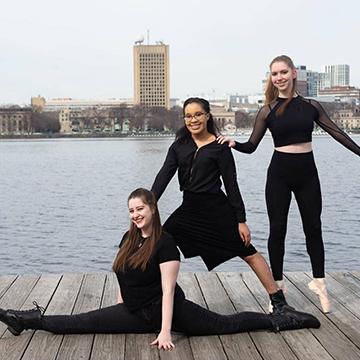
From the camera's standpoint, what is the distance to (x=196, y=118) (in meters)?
4.75

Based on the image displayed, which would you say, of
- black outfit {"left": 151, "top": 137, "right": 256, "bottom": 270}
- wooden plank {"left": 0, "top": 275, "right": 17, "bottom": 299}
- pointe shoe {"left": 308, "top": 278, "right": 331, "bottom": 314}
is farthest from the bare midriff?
wooden plank {"left": 0, "top": 275, "right": 17, "bottom": 299}

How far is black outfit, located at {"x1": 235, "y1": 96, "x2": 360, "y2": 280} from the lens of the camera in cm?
506

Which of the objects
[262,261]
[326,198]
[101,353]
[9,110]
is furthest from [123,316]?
[9,110]

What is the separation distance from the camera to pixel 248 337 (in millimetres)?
4730

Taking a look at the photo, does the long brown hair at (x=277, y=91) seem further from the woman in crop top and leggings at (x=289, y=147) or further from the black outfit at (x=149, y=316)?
the black outfit at (x=149, y=316)

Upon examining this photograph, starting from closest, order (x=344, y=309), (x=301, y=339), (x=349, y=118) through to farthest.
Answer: (x=301, y=339) < (x=344, y=309) < (x=349, y=118)

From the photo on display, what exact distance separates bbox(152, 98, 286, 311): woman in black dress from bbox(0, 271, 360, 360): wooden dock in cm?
62

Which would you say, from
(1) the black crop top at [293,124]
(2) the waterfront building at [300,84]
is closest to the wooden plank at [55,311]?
(1) the black crop top at [293,124]

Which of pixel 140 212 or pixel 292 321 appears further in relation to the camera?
pixel 292 321

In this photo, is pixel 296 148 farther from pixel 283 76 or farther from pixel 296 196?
pixel 283 76

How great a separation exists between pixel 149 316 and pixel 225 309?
3.25ft

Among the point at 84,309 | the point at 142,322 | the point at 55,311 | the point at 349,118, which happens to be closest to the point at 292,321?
the point at 142,322

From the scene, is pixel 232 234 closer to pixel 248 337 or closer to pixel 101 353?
pixel 248 337

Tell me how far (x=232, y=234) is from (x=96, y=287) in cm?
184
